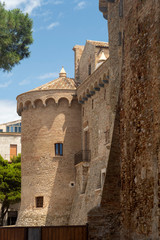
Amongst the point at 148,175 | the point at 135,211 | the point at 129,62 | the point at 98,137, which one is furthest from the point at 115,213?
the point at 98,137

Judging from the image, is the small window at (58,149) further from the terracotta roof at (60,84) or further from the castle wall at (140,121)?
the castle wall at (140,121)

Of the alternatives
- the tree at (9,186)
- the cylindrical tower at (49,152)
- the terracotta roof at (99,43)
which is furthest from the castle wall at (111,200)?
the tree at (9,186)

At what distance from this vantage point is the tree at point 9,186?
37.9m

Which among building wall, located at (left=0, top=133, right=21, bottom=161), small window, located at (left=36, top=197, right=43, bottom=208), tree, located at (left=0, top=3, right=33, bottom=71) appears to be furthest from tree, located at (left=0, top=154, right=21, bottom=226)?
tree, located at (left=0, top=3, right=33, bottom=71)

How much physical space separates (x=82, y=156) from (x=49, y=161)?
208 centimetres

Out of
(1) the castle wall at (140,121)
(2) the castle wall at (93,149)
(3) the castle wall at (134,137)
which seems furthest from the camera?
(2) the castle wall at (93,149)

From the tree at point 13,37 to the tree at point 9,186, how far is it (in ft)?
65.5

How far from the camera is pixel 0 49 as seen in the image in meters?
19.3

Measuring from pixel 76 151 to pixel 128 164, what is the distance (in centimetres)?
1615

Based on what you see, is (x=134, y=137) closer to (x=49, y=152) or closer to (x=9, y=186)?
(x=49, y=152)

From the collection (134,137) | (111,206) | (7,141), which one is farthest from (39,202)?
(7,141)

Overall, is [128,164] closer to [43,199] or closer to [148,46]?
[148,46]

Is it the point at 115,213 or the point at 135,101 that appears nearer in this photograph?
the point at 135,101

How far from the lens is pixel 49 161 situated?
27.8 m
